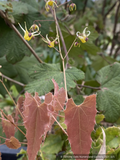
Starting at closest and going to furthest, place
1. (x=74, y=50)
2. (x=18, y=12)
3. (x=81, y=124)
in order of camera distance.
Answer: (x=81, y=124)
(x=18, y=12)
(x=74, y=50)

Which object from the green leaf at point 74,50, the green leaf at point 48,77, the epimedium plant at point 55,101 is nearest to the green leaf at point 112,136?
the epimedium plant at point 55,101

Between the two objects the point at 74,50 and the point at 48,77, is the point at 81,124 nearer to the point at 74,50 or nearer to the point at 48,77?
the point at 48,77

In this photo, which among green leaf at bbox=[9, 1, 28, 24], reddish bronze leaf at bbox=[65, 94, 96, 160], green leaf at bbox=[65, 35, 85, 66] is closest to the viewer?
reddish bronze leaf at bbox=[65, 94, 96, 160]

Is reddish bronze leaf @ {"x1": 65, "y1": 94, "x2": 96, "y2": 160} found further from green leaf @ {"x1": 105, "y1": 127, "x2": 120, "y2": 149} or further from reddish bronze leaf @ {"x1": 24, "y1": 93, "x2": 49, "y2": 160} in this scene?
green leaf @ {"x1": 105, "y1": 127, "x2": 120, "y2": 149}

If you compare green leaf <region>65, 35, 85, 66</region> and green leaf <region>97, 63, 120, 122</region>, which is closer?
green leaf <region>97, 63, 120, 122</region>

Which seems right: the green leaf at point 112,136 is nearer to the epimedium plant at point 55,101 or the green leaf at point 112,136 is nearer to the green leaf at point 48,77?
the epimedium plant at point 55,101

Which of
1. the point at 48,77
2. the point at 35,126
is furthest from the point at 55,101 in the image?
the point at 48,77

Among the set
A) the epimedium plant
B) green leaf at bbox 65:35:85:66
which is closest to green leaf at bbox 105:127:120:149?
the epimedium plant
